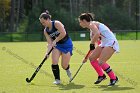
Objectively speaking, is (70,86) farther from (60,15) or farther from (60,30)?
(60,15)

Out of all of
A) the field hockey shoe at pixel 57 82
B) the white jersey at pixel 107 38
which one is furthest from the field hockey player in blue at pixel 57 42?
the white jersey at pixel 107 38

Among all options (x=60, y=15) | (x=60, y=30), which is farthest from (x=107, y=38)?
(x=60, y=15)

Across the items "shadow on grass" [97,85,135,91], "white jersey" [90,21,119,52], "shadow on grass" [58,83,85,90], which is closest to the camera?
"shadow on grass" [97,85,135,91]

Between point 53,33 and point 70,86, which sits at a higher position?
point 53,33

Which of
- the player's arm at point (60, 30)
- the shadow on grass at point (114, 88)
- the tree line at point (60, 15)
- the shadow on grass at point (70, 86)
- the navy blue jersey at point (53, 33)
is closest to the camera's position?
the shadow on grass at point (114, 88)

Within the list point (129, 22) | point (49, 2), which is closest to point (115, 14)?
point (129, 22)

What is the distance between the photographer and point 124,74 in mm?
13250

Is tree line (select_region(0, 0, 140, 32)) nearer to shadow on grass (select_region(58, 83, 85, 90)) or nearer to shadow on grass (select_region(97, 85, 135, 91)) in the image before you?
shadow on grass (select_region(58, 83, 85, 90))

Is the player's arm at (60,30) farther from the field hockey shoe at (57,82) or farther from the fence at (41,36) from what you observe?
the fence at (41,36)

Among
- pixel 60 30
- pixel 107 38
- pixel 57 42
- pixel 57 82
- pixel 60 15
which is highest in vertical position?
pixel 60 30

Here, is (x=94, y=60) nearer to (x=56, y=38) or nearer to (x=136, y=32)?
(x=56, y=38)

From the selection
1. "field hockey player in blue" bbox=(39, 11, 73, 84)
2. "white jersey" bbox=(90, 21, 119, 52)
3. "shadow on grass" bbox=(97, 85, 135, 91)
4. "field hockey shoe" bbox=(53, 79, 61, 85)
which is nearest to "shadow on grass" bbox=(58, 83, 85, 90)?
"field hockey shoe" bbox=(53, 79, 61, 85)

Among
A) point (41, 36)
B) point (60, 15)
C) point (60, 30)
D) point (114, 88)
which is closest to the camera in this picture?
point (114, 88)

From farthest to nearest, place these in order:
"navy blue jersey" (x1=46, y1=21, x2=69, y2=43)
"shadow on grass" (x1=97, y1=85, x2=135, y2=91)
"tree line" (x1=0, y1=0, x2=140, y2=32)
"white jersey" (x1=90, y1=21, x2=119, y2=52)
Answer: "tree line" (x1=0, y1=0, x2=140, y2=32)
"navy blue jersey" (x1=46, y1=21, x2=69, y2=43)
"white jersey" (x1=90, y1=21, x2=119, y2=52)
"shadow on grass" (x1=97, y1=85, x2=135, y2=91)
